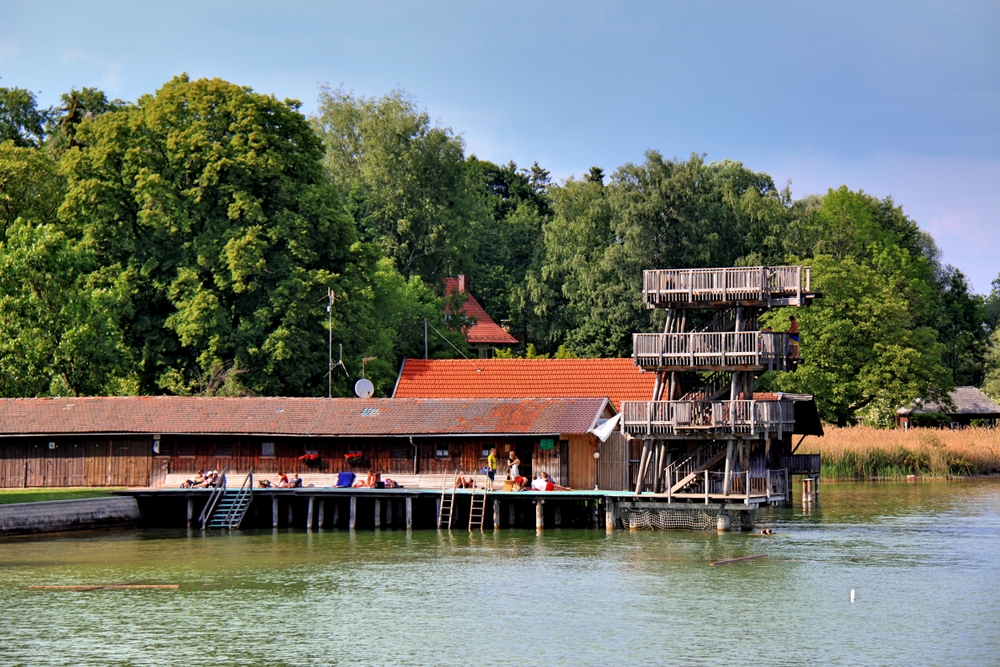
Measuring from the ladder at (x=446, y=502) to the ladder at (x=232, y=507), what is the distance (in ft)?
23.3

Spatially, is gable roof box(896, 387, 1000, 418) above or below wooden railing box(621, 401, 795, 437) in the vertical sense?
above

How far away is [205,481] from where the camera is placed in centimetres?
5122

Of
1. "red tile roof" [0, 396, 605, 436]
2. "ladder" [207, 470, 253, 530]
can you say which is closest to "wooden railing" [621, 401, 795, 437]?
"red tile roof" [0, 396, 605, 436]

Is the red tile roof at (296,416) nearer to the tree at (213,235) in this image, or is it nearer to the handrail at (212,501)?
the handrail at (212,501)

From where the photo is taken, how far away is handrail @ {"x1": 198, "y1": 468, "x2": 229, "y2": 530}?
1981 inches

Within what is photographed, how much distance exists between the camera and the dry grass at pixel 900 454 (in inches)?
2731

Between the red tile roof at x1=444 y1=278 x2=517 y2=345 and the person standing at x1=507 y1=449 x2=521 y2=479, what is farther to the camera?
the red tile roof at x1=444 y1=278 x2=517 y2=345

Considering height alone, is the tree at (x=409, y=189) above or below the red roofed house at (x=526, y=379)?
above

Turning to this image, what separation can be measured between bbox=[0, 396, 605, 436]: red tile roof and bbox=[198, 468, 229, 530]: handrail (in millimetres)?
2030

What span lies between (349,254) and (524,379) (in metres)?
10.7

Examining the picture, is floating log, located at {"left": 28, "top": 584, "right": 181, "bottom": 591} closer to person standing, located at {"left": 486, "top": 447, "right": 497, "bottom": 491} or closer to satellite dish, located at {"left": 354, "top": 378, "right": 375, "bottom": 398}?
person standing, located at {"left": 486, "top": 447, "right": 497, "bottom": 491}

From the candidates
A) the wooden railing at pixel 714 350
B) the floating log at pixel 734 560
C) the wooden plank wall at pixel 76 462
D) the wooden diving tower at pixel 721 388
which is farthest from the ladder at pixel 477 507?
the wooden plank wall at pixel 76 462

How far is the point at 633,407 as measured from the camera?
155ft

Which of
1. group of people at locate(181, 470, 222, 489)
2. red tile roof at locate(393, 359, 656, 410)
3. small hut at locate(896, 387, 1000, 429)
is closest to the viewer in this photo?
group of people at locate(181, 470, 222, 489)
